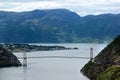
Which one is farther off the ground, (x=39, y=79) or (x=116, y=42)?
(x=116, y=42)

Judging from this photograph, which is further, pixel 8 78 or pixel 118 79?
pixel 8 78

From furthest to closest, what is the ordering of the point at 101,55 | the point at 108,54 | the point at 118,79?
the point at 101,55 → the point at 108,54 → the point at 118,79

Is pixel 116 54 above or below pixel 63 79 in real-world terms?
above

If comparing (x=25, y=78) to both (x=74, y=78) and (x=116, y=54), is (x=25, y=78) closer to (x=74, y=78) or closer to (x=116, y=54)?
(x=74, y=78)

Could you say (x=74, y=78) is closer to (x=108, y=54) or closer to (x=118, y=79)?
(x=108, y=54)

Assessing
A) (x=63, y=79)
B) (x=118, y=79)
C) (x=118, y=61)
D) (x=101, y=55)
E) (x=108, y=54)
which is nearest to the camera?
(x=118, y=79)

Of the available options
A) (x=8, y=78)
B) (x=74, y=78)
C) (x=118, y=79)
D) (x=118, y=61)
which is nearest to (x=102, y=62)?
(x=74, y=78)

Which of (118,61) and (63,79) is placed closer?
(118,61)

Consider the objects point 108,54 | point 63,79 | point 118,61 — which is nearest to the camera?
point 118,61

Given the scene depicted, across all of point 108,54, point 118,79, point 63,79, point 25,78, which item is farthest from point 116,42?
point 118,79
